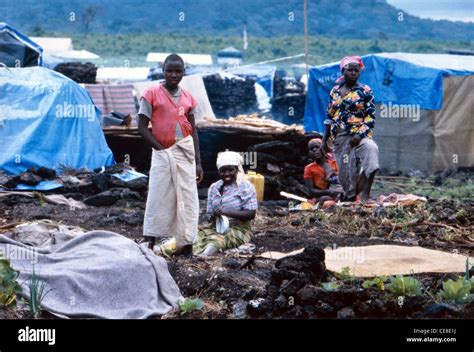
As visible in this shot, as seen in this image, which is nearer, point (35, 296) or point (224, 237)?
point (35, 296)

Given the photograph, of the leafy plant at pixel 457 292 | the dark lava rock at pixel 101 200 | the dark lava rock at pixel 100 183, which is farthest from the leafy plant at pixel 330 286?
the dark lava rock at pixel 100 183

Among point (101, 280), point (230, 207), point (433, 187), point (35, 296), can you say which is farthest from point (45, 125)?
point (35, 296)

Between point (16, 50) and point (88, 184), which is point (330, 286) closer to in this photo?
point (88, 184)

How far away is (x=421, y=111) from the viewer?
1688 centimetres

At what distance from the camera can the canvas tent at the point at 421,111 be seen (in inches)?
657

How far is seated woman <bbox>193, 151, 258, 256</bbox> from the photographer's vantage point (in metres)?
8.03

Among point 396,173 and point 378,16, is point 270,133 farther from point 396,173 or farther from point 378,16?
point 378,16

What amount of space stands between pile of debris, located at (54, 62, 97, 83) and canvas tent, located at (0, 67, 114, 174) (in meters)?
4.21

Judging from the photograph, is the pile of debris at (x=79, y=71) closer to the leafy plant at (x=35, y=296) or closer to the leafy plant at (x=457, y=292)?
the leafy plant at (x=35, y=296)

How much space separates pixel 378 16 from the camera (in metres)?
89.3

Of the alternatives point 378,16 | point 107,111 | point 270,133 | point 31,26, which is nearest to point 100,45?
point 31,26

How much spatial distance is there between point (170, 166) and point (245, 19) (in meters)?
80.1

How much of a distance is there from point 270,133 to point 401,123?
4156 millimetres
